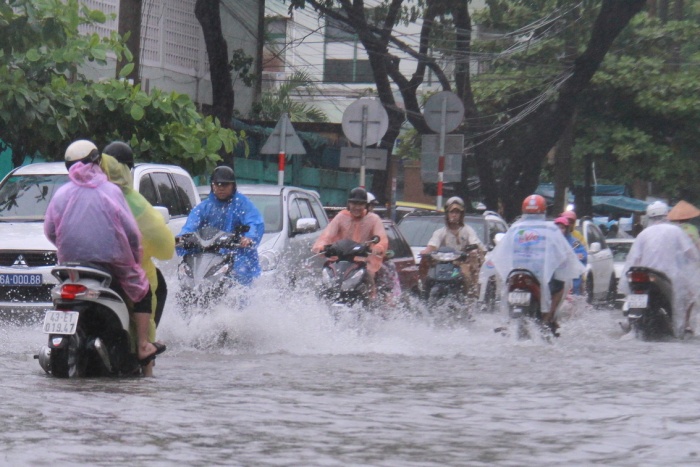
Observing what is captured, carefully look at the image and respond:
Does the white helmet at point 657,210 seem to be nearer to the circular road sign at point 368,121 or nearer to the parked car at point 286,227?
the parked car at point 286,227

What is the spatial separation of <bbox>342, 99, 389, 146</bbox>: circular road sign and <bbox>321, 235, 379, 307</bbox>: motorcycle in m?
6.18

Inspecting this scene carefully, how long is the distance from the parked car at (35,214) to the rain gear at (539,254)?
10.3 ft

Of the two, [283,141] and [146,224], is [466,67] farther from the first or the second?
[146,224]

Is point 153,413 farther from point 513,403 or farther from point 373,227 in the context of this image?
point 373,227

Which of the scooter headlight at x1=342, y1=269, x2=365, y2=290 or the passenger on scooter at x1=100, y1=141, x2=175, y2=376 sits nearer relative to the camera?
the passenger on scooter at x1=100, y1=141, x2=175, y2=376

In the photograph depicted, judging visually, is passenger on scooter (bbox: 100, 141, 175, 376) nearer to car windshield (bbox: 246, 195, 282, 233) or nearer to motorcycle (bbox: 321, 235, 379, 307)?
motorcycle (bbox: 321, 235, 379, 307)

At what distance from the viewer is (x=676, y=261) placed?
13.9m

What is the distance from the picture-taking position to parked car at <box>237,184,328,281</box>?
12859 mm

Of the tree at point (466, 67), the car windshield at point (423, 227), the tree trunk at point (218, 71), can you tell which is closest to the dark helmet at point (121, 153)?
the car windshield at point (423, 227)

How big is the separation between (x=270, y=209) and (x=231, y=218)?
3.31m

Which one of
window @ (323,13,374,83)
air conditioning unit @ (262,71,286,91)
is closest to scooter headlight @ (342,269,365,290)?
air conditioning unit @ (262,71,286,91)

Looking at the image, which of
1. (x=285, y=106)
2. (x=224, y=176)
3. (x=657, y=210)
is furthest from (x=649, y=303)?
(x=285, y=106)

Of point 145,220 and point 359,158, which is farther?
point 359,158

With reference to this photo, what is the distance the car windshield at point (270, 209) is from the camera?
13.8 metres
